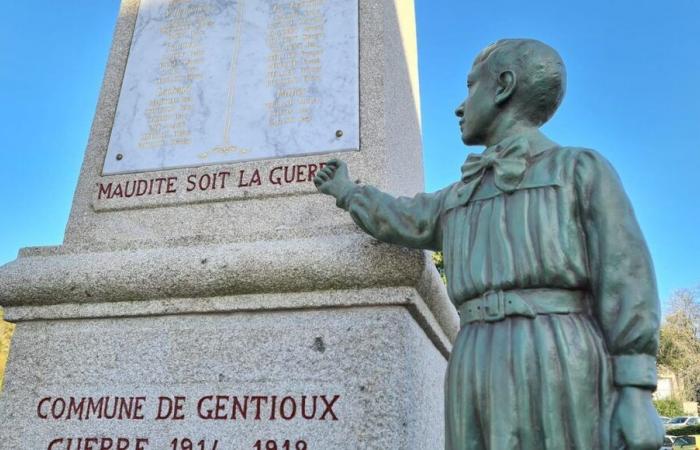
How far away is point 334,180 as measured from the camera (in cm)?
284

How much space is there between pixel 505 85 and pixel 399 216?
677 mm

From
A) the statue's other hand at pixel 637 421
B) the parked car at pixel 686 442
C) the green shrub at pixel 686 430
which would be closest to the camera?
the statue's other hand at pixel 637 421

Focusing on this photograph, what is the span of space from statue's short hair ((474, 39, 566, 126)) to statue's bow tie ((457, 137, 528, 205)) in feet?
0.62

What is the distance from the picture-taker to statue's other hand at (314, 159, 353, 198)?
2.79 metres

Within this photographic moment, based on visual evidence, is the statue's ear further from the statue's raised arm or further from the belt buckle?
the belt buckle

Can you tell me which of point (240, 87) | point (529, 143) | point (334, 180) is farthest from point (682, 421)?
point (529, 143)

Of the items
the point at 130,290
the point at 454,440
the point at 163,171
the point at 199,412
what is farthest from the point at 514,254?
the point at 163,171

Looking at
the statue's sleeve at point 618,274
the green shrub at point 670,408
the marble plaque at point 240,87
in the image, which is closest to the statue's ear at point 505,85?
the statue's sleeve at point 618,274

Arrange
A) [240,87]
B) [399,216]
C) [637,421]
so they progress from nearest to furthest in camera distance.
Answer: [637,421]
[399,216]
[240,87]

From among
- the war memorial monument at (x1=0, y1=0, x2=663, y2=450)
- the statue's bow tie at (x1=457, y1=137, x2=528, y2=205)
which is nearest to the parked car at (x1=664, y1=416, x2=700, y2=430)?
the war memorial monument at (x1=0, y1=0, x2=663, y2=450)

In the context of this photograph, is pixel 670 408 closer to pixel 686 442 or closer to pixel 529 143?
pixel 686 442

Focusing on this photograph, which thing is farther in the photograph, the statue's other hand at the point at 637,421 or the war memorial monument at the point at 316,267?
the war memorial monument at the point at 316,267

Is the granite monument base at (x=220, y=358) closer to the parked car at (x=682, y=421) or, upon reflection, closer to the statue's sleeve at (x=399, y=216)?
the statue's sleeve at (x=399, y=216)

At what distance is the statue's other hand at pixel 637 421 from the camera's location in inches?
67.2
